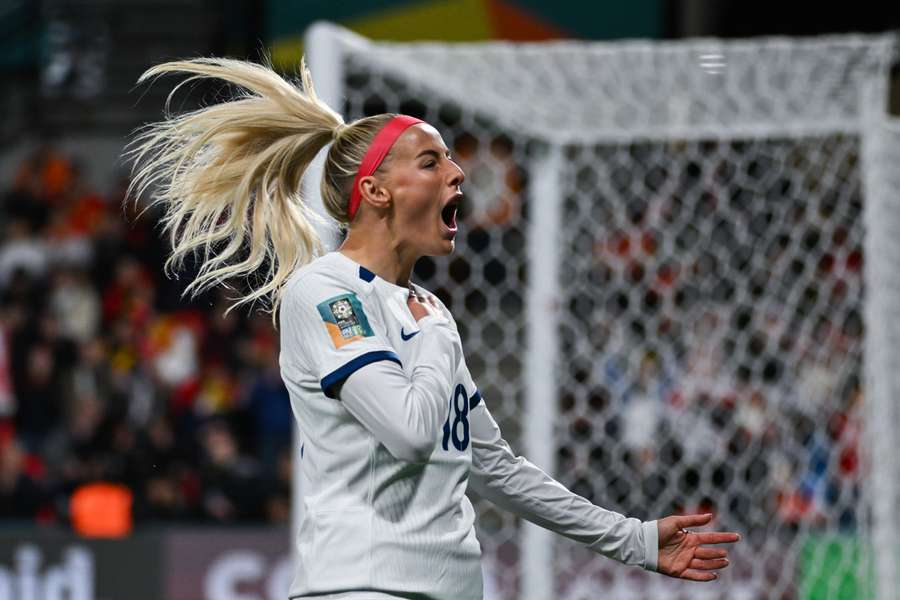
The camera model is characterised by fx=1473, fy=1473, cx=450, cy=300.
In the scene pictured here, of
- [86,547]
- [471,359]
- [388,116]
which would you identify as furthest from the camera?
[471,359]

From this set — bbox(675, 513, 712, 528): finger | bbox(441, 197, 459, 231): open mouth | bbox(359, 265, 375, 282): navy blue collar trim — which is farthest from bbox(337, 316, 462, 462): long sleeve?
bbox(675, 513, 712, 528): finger

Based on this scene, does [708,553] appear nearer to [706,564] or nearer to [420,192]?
[706,564]

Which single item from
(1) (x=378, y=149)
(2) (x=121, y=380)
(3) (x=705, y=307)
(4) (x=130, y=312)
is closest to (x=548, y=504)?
(1) (x=378, y=149)

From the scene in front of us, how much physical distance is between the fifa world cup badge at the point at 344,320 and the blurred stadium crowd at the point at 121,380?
228 inches

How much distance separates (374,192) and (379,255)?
0.37ft

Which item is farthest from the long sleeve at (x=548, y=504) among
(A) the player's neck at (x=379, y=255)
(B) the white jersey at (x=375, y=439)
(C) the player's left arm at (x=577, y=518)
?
(A) the player's neck at (x=379, y=255)

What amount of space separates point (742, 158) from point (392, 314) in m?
3.73

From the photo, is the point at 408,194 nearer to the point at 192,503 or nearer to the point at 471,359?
the point at 471,359

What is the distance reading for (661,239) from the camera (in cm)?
613

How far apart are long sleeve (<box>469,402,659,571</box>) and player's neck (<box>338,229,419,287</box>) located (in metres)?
0.31

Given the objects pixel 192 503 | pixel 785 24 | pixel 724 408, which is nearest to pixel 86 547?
pixel 192 503

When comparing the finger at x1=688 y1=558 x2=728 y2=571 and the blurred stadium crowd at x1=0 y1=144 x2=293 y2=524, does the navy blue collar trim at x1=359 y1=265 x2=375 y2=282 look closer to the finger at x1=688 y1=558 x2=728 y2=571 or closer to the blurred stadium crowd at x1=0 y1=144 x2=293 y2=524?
the finger at x1=688 y1=558 x2=728 y2=571

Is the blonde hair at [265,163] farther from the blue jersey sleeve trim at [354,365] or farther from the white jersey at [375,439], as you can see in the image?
the blue jersey sleeve trim at [354,365]

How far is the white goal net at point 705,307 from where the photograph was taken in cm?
555
